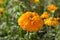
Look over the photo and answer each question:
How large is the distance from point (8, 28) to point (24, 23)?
0.35m

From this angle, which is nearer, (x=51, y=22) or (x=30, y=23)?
(x=30, y=23)

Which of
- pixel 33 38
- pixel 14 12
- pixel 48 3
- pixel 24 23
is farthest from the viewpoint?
pixel 48 3

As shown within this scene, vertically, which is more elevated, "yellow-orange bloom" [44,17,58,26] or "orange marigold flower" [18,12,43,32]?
"orange marigold flower" [18,12,43,32]

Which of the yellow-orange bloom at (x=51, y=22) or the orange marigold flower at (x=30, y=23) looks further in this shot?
the yellow-orange bloom at (x=51, y=22)

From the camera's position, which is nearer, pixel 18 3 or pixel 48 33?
pixel 48 33

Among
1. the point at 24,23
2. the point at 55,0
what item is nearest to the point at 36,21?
the point at 24,23

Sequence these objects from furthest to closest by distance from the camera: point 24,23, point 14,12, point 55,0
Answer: point 55,0 → point 14,12 → point 24,23

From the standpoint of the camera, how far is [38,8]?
2.12m

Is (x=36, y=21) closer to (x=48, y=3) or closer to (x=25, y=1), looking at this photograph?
(x=25, y=1)

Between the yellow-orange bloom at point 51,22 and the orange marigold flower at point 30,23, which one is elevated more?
the orange marigold flower at point 30,23

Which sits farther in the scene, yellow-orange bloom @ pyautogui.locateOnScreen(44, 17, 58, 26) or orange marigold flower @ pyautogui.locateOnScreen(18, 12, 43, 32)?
yellow-orange bloom @ pyautogui.locateOnScreen(44, 17, 58, 26)

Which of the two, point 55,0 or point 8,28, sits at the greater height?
→ point 55,0

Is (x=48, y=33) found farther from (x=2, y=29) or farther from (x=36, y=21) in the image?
(x=2, y=29)

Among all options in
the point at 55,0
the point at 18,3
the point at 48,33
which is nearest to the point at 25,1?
the point at 18,3
